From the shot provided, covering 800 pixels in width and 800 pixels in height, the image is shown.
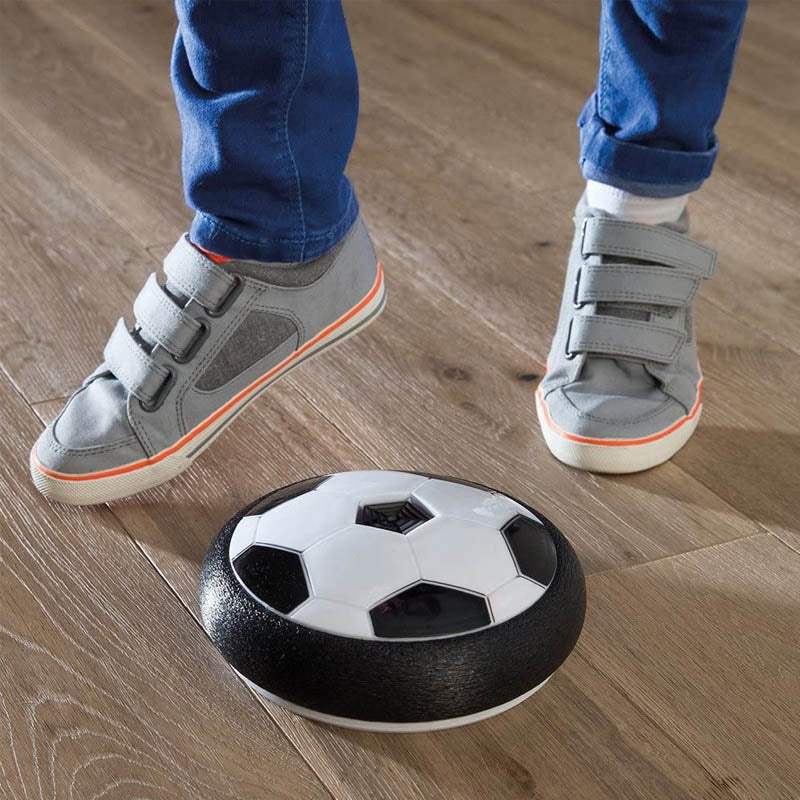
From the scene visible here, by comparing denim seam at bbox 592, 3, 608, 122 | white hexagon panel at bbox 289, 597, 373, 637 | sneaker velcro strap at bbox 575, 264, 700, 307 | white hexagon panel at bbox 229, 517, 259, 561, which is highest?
denim seam at bbox 592, 3, 608, 122

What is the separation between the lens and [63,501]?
1.09 metres

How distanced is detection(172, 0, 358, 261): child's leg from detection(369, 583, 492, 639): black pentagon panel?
420 mm

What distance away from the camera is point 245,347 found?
1124 mm

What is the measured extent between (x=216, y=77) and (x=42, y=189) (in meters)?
0.87

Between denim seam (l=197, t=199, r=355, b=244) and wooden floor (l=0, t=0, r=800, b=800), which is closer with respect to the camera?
wooden floor (l=0, t=0, r=800, b=800)

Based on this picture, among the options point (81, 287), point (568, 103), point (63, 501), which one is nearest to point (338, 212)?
point (63, 501)

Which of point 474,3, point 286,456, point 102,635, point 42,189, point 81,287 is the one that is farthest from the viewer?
point 474,3

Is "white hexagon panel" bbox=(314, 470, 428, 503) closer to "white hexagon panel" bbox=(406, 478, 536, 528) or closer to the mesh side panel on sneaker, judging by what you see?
"white hexagon panel" bbox=(406, 478, 536, 528)

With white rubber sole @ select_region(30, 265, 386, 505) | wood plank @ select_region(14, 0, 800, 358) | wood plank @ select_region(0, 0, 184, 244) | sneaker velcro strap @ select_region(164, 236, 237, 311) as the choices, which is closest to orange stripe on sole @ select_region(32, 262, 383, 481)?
white rubber sole @ select_region(30, 265, 386, 505)

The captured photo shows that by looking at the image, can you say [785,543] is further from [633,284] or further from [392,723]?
[392,723]

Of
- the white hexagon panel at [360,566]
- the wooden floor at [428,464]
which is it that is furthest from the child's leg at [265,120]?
the white hexagon panel at [360,566]

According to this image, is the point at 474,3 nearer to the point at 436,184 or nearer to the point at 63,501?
the point at 436,184

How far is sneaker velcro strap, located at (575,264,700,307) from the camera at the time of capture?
47.4 inches

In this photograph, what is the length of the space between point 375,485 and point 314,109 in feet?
1.19
